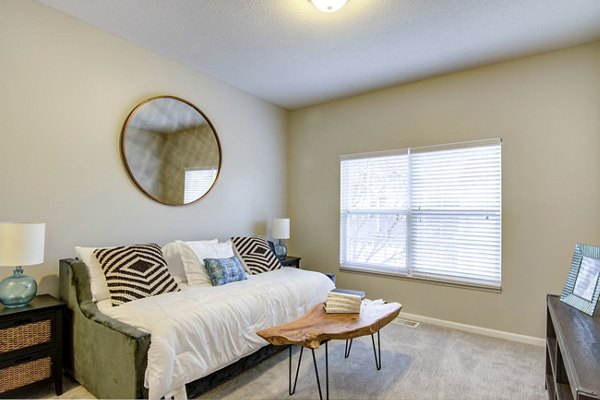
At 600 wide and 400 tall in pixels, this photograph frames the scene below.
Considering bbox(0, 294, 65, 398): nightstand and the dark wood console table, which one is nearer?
the dark wood console table

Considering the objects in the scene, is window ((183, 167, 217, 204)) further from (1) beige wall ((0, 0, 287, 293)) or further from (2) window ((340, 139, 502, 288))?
(2) window ((340, 139, 502, 288))

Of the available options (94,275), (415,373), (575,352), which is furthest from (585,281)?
(94,275)

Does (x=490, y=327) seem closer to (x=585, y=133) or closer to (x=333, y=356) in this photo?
(x=333, y=356)

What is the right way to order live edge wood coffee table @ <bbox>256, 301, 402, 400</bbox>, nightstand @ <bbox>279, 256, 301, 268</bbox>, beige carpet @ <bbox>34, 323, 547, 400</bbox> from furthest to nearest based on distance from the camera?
nightstand @ <bbox>279, 256, 301, 268</bbox> < beige carpet @ <bbox>34, 323, 547, 400</bbox> < live edge wood coffee table @ <bbox>256, 301, 402, 400</bbox>

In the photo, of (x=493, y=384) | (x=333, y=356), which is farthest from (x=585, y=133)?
(x=333, y=356)

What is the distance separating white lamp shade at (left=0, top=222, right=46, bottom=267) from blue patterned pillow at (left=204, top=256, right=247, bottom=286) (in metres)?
1.20

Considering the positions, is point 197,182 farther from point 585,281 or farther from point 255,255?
point 585,281

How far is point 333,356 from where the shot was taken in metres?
2.71

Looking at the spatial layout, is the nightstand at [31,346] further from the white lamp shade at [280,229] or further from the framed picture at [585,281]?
the framed picture at [585,281]

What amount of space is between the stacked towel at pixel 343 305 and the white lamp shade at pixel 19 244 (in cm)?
196

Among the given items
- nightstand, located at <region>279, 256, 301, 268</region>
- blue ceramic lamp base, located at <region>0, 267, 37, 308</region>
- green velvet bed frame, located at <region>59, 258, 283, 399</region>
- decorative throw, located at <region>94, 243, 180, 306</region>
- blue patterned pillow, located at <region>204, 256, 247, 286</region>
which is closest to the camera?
green velvet bed frame, located at <region>59, 258, 283, 399</region>

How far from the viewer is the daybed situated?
178cm

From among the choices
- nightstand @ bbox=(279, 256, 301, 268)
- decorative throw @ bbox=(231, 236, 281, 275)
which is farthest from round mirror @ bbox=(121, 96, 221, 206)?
nightstand @ bbox=(279, 256, 301, 268)

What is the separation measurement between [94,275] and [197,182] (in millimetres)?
1424
